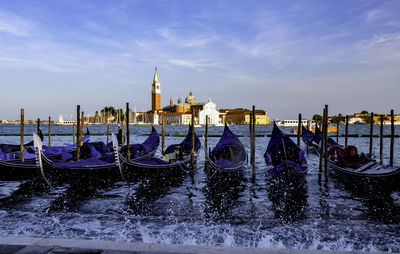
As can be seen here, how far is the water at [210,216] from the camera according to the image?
15.0ft

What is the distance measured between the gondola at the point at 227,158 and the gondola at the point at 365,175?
8.69 ft

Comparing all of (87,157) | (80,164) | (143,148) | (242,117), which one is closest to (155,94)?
(242,117)

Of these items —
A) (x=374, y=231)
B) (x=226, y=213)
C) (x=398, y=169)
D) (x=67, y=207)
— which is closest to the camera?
(x=374, y=231)

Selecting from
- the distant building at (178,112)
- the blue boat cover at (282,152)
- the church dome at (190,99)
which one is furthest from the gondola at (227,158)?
the church dome at (190,99)

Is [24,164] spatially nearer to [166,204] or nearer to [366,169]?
[166,204]

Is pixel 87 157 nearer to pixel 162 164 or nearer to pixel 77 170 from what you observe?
pixel 77 170

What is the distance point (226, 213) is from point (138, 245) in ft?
11.6

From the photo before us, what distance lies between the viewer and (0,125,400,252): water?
4.58 m

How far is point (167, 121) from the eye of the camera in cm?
9875

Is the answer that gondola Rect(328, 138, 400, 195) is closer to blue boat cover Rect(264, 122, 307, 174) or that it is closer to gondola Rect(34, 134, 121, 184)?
blue boat cover Rect(264, 122, 307, 174)

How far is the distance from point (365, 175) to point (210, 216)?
4.02 meters

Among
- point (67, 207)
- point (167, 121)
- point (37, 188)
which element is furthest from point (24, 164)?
point (167, 121)

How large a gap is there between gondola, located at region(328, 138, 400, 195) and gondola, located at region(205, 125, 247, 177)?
2647 millimetres

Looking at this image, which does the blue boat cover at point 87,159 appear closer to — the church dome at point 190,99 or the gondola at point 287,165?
the gondola at point 287,165
